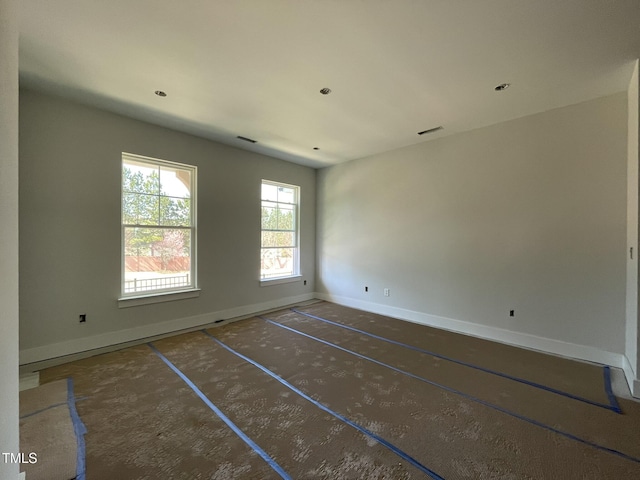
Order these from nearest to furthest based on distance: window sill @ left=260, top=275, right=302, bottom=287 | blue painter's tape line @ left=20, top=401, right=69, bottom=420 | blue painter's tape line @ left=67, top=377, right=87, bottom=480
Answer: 1. blue painter's tape line @ left=67, top=377, right=87, bottom=480
2. blue painter's tape line @ left=20, top=401, right=69, bottom=420
3. window sill @ left=260, top=275, right=302, bottom=287

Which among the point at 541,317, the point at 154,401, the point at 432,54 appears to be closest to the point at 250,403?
the point at 154,401

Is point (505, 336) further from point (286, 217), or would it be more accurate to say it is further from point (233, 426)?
point (286, 217)

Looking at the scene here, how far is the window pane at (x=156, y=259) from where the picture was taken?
3.55m

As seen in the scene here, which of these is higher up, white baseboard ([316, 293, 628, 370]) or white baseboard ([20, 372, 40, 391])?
white baseboard ([316, 293, 628, 370])

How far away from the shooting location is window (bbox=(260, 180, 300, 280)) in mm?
5125

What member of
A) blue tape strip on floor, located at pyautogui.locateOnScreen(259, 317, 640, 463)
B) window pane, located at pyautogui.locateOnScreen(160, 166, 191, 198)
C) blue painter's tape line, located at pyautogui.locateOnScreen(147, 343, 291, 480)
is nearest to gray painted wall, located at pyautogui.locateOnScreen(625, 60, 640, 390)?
blue tape strip on floor, located at pyautogui.locateOnScreen(259, 317, 640, 463)

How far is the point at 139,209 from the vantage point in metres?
3.62

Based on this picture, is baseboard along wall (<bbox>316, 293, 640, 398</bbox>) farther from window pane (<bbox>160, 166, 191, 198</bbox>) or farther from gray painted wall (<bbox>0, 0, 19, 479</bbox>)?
gray painted wall (<bbox>0, 0, 19, 479</bbox>)

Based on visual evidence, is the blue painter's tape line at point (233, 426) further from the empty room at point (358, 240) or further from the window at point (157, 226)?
the window at point (157, 226)

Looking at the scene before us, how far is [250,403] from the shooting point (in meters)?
2.21

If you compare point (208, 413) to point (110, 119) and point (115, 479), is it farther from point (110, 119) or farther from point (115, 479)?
point (110, 119)

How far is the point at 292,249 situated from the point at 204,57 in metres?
3.78

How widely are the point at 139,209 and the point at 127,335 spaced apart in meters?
1.61

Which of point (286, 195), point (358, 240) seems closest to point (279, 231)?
point (286, 195)
